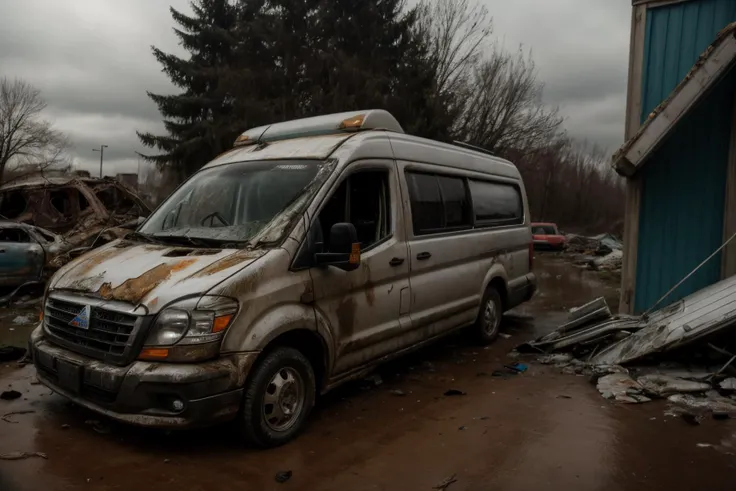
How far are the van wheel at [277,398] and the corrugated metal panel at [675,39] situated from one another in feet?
18.3

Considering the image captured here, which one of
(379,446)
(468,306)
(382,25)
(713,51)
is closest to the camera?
(379,446)

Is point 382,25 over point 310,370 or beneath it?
over

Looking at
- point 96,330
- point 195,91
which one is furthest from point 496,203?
point 195,91

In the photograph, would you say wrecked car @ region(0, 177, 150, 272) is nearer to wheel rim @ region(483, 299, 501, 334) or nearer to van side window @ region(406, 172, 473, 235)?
van side window @ region(406, 172, 473, 235)

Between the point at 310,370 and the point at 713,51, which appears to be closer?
the point at 310,370

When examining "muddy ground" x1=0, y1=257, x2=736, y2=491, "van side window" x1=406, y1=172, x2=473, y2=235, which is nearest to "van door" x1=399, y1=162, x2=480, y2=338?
"van side window" x1=406, y1=172, x2=473, y2=235

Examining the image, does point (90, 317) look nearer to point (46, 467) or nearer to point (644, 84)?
point (46, 467)

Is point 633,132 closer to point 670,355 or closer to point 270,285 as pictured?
point 670,355

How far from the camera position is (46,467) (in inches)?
133

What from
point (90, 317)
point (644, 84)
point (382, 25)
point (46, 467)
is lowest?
point (46, 467)

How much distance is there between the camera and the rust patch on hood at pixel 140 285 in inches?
135

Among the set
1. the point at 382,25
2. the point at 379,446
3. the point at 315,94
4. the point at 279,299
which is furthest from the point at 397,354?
the point at 382,25

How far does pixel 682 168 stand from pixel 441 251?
340 centimetres

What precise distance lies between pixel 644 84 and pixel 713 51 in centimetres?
124
